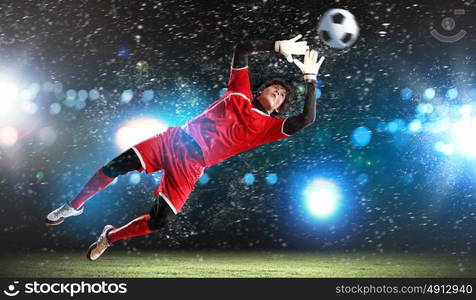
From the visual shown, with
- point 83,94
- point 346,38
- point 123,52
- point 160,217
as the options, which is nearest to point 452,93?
point 346,38

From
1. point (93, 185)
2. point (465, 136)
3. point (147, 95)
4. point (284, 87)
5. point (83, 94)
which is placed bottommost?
point (93, 185)

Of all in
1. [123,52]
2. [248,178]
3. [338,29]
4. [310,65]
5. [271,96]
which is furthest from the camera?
[248,178]

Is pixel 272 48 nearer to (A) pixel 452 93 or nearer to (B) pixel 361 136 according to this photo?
(B) pixel 361 136

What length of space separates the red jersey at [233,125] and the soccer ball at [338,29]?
0.85 meters

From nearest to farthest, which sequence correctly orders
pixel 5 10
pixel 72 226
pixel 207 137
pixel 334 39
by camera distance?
pixel 207 137 → pixel 334 39 → pixel 5 10 → pixel 72 226

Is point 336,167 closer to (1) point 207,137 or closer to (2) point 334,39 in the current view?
(2) point 334,39

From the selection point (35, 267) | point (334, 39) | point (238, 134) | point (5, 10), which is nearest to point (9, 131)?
point (5, 10)

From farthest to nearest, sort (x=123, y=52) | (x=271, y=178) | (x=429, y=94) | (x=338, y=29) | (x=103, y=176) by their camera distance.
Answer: (x=429, y=94)
(x=271, y=178)
(x=123, y=52)
(x=338, y=29)
(x=103, y=176)

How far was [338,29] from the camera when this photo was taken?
3879 mm


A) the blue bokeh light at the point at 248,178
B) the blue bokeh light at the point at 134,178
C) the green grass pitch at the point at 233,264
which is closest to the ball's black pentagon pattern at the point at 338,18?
the green grass pitch at the point at 233,264

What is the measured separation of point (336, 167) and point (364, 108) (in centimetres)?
90

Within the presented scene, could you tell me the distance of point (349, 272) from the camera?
492 centimetres

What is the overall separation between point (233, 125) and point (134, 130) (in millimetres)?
2905

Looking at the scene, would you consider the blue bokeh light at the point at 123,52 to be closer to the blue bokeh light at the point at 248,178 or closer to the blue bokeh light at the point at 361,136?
the blue bokeh light at the point at 248,178
